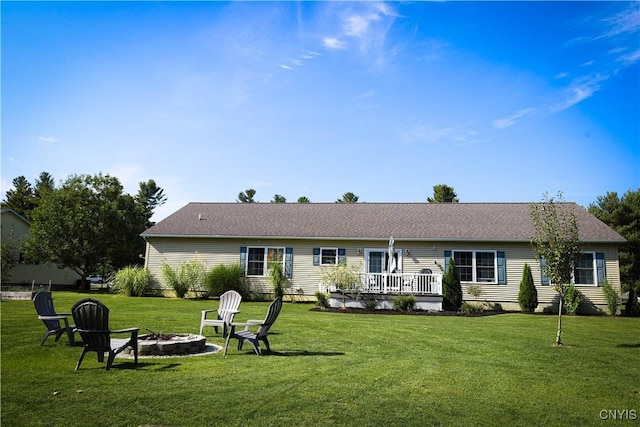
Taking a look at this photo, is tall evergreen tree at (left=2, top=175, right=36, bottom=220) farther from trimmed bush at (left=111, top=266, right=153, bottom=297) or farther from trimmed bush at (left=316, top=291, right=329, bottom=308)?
trimmed bush at (left=316, top=291, right=329, bottom=308)

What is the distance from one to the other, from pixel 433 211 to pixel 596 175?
828 centimetres

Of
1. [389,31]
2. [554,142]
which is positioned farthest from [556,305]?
[389,31]

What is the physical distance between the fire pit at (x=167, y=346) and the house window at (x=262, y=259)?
13.2 m

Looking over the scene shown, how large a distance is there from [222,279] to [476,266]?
453 inches

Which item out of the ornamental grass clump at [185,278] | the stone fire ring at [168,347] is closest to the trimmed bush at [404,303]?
the ornamental grass clump at [185,278]

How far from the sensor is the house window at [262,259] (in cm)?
2092

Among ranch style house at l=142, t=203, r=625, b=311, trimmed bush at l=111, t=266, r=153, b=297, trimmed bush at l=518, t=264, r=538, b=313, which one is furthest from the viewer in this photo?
trimmed bush at l=111, t=266, r=153, b=297

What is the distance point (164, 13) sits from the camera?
1029 cm

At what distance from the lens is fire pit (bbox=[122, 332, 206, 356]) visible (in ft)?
23.7

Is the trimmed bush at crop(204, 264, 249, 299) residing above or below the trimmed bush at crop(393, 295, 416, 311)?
above

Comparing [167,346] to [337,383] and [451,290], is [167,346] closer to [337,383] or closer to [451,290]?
[337,383]

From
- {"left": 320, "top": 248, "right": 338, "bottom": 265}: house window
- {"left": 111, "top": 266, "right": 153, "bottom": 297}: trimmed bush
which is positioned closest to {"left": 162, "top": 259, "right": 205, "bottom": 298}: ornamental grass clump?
{"left": 111, "top": 266, "right": 153, "bottom": 297}: trimmed bush

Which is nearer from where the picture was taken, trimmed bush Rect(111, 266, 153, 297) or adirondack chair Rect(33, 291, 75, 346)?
adirondack chair Rect(33, 291, 75, 346)

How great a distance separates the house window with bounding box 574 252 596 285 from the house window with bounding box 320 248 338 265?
1034cm
